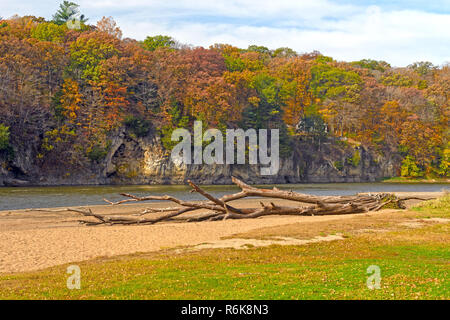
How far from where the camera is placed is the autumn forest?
71.1 meters

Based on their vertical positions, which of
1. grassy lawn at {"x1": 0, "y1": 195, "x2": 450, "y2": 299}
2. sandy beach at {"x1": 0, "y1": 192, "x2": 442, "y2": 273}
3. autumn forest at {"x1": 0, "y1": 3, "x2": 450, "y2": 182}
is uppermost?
autumn forest at {"x1": 0, "y1": 3, "x2": 450, "y2": 182}

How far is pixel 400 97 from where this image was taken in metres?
111

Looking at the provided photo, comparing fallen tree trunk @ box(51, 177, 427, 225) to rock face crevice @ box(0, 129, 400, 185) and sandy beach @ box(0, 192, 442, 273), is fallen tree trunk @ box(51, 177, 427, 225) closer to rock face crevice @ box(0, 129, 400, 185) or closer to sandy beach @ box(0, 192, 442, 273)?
sandy beach @ box(0, 192, 442, 273)

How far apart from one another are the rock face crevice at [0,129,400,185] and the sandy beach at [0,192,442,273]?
40.2 meters

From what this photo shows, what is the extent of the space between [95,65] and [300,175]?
46.5 m

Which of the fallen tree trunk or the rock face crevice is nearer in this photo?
the fallen tree trunk

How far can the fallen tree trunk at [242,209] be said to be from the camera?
27.8 meters

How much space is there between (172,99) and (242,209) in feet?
185

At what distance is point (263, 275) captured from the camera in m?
12.4

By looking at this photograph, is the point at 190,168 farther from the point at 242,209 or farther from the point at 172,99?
the point at 242,209

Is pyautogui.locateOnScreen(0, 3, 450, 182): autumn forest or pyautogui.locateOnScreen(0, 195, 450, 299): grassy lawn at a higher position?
pyautogui.locateOnScreen(0, 3, 450, 182): autumn forest

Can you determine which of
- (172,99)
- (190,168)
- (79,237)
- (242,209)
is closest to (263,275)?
(79,237)

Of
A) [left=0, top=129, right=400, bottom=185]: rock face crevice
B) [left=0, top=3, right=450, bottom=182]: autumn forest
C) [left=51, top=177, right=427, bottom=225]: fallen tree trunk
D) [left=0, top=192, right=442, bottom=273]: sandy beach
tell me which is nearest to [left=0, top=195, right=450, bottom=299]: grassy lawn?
[left=0, top=192, right=442, bottom=273]: sandy beach

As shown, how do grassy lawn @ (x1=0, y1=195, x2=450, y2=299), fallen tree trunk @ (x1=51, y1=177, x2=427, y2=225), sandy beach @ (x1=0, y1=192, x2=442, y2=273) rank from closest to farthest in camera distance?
grassy lawn @ (x1=0, y1=195, x2=450, y2=299)
sandy beach @ (x1=0, y1=192, x2=442, y2=273)
fallen tree trunk @ (x1=51, y1=177, x2=427, y2=225)
